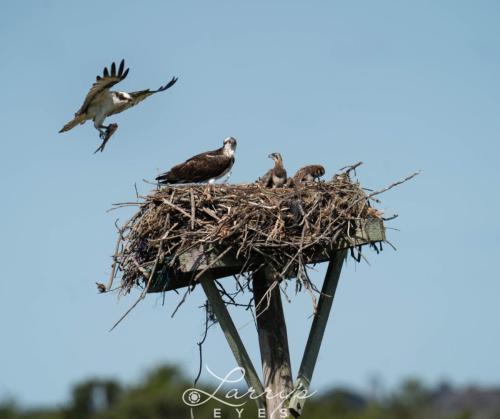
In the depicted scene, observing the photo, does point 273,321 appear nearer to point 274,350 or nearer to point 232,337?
point 274,350

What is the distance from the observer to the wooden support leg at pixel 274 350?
8258 mm

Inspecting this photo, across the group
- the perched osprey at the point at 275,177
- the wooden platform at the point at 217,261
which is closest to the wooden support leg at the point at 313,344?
the wooden platform at the point at 217,261

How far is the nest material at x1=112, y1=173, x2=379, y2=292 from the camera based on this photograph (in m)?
8.51

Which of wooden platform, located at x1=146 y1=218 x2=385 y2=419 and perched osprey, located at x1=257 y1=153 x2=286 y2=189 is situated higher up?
perched osprey, located at x1=257 y1=153 x2=286 y2=189

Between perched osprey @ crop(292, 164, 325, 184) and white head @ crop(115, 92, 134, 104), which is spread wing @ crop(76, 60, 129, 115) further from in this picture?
perched osprey @ crop(292, 164, 325, 184)

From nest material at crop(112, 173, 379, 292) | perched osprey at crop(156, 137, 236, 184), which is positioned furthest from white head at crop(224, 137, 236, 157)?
nest material at crop(112, 173, 379, 292)

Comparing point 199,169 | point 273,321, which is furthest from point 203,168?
point 273,321

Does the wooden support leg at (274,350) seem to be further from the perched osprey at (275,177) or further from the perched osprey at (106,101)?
the perched osprey at (106,101)

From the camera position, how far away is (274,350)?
27.6 ft

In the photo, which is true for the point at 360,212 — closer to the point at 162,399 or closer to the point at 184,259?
the point at 184,259

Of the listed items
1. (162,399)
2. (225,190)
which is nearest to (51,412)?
(162,399)

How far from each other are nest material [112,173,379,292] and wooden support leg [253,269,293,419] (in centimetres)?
28

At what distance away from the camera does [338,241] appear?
8758 millimetres

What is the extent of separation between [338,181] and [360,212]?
2.27 ft
